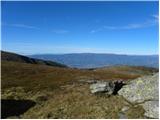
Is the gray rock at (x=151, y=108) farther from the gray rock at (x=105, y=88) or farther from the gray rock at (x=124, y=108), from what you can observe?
the gray rock at (x=105, y=88)

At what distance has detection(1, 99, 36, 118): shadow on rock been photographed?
28.9 meters

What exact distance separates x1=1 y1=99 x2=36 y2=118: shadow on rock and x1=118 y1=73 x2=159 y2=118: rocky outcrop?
924 cm

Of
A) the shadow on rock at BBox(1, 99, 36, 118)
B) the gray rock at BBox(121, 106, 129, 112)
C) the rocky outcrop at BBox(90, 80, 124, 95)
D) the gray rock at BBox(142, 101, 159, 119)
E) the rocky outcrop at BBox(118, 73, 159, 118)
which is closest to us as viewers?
the gray rock at BBox(142, 101, 159, 119)

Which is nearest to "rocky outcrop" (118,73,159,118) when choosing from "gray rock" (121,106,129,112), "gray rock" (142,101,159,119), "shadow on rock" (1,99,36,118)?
"gray rock" (142,101,159,119)

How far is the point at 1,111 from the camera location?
29.6m

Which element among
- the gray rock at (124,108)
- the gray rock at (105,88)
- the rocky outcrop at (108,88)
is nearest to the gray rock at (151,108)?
the gray rock at (124,108)

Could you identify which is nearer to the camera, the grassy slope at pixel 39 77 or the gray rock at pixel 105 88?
the gray rock at pixel 105 88

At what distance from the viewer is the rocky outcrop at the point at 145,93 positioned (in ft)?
82.2

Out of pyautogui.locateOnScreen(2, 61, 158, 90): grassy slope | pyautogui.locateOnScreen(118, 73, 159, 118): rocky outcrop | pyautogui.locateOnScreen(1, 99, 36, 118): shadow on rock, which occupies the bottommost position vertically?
pyautogui.locateOnScreen(1, 99, 36, 118): shadow on rock

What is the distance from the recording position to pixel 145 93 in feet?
91.9

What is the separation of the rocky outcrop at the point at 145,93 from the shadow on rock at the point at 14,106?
9235mm

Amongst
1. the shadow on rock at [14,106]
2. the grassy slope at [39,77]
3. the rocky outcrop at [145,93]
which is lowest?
the shadow on rock at [14,106]

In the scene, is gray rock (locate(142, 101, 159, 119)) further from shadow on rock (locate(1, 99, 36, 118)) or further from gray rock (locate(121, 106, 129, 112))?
shadow on rock (locate(1, 99, 36, 118))

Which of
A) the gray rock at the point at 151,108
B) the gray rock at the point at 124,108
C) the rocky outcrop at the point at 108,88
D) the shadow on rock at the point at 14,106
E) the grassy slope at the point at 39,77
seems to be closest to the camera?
the gray rock at the point at 151,108
